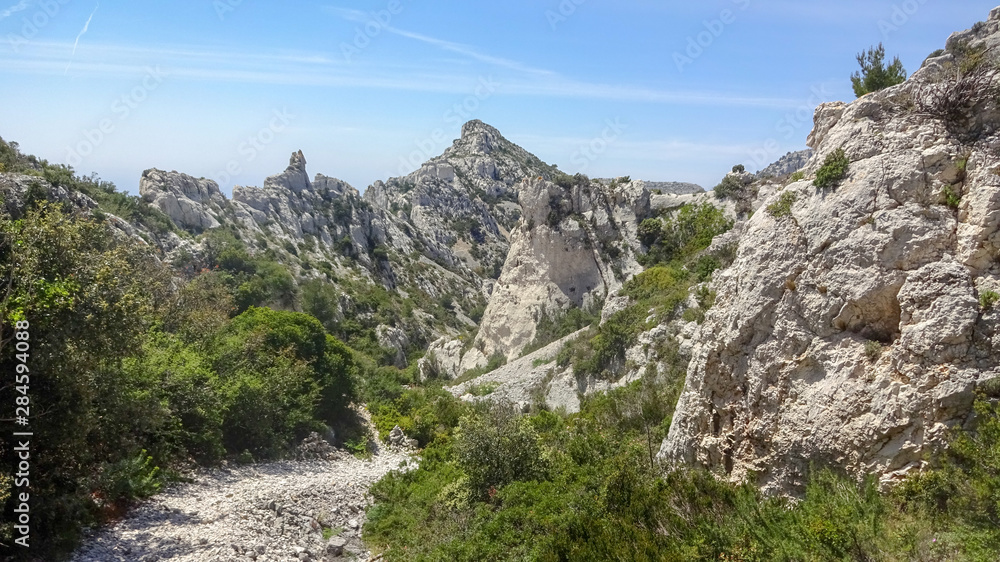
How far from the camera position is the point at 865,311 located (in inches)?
347

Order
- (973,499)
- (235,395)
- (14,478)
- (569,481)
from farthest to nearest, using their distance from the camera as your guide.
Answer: (235,395)
(569,481)
(14,478)
(973,499)

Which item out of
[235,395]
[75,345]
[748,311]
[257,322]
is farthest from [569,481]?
[257,322]

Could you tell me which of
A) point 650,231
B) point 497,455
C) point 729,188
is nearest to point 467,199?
point 650,231

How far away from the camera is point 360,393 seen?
29609 millimetres

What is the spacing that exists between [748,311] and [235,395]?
A: 1656 cm

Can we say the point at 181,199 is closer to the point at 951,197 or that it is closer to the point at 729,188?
the point at 729,188

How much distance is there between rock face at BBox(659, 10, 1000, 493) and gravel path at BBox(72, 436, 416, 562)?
882 centimetres

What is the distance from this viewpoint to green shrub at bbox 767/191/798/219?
414 inches

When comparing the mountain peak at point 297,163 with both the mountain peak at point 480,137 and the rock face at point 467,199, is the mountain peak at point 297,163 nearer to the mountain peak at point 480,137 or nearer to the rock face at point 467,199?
the rock face at point 467,199

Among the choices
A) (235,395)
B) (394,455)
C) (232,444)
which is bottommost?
(394,455)

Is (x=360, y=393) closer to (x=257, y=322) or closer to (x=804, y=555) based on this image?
(x=257, y=322)

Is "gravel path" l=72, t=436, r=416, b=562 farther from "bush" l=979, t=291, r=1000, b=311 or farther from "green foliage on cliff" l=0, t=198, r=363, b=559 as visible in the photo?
"bush" l=979, t=291, r=1000, b=311

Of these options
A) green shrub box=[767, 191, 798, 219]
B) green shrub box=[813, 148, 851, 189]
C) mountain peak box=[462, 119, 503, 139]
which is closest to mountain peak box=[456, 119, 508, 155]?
mountain peak box=[462, 119, 503, 139]

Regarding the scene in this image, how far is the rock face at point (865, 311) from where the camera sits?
7805mm
